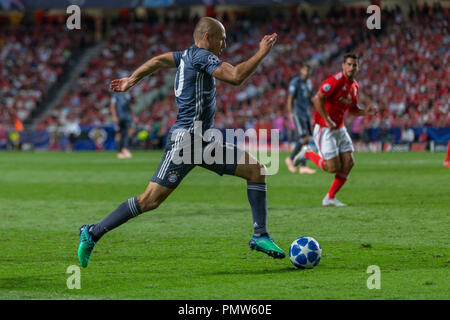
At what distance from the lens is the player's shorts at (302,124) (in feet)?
55.7

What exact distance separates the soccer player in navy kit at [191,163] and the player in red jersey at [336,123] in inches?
179

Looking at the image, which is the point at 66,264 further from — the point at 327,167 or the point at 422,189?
the point at 422,189

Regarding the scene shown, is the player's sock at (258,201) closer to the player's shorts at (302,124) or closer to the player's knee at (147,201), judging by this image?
the player's knee at (147,201)

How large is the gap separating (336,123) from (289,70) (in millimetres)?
25663

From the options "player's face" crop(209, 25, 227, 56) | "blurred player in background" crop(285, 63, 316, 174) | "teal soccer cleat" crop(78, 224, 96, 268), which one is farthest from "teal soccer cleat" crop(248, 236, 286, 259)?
"blurred player in background" crop(285, 63, 316, 174)

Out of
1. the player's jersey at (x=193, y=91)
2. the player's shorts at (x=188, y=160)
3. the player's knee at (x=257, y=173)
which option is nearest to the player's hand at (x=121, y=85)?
the player's jersey at (x=193, y=91)

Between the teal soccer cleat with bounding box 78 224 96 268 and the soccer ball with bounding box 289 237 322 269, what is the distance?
1.77 meters

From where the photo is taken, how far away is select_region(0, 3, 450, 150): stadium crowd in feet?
98.4

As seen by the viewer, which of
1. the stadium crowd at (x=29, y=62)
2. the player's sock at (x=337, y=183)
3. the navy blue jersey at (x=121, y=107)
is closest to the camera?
the player's sock at (x=337, y=183)

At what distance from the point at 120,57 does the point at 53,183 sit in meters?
27.6

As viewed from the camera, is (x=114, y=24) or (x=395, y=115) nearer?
(x=395, y=115)

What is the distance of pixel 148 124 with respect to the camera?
118ft

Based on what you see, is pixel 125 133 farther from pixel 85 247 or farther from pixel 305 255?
pixel 305 255
